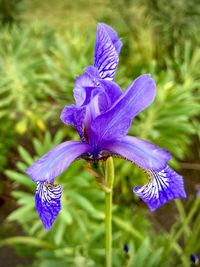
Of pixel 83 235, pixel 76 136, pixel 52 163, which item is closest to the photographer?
pixel 52 163

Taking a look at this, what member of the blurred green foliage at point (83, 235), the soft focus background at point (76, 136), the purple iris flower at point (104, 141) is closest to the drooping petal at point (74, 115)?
the purple iris flower at point (104, 141)

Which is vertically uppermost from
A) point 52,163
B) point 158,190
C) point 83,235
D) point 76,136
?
point 52,163

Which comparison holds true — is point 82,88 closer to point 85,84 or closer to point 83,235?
point 85,84

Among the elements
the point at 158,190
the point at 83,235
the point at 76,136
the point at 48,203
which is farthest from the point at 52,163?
the point at 76,136

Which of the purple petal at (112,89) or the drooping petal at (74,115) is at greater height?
the purple petal at (112,89)

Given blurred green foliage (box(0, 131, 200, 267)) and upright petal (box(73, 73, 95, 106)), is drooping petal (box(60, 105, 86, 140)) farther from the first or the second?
blurred green foliage (box(0, 131, 200, 267))

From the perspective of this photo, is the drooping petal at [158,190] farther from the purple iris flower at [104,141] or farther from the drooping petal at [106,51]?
the drooping petal at [106,51]

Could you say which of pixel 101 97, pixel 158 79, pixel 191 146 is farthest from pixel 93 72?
pixel 191 146
